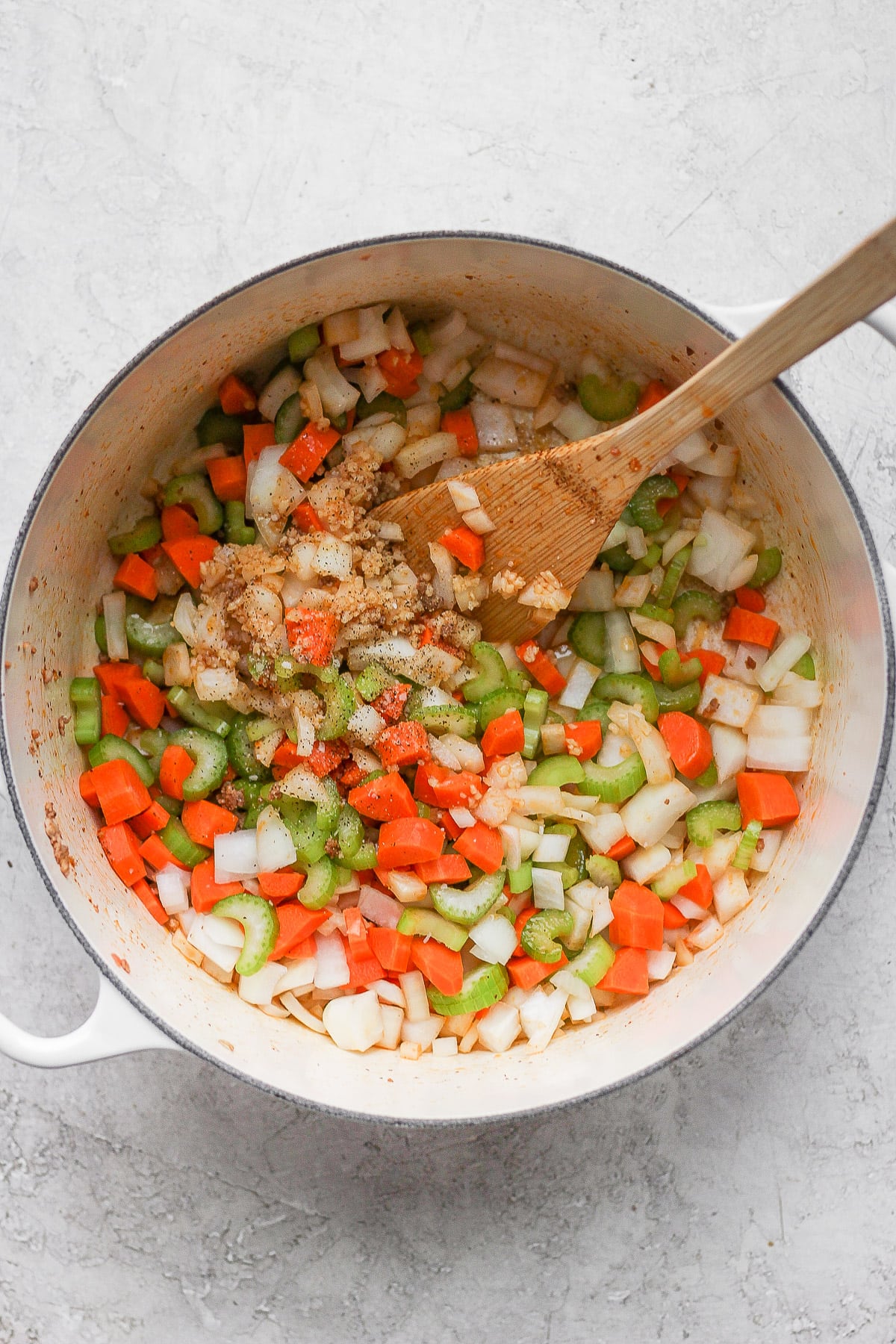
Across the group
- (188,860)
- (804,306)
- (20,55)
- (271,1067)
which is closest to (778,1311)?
(271,1067)

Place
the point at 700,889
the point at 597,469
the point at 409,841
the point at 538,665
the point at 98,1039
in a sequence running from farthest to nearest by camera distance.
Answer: the point at 538,665
the point at 700,889
the point at 409,841
the point at 597,469
the point at 98,1039

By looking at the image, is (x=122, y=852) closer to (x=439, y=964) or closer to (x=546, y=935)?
(x=439, y=964)

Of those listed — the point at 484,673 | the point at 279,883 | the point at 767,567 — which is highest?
the point at 767,567

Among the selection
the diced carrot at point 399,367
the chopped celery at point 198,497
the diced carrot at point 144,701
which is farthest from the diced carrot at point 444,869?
the diced carrot at point 399,367

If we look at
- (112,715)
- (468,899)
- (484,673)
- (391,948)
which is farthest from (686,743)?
(112,715)

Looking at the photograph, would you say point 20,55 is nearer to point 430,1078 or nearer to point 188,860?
point 188,860

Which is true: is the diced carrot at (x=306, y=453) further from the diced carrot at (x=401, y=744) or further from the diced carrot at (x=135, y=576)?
the diced carrot at (x=401, y=744)

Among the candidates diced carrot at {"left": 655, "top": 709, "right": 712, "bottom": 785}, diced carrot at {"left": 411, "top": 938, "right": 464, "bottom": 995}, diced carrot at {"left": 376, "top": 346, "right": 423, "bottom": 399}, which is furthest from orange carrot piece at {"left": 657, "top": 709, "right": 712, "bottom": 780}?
diced carrot at {"left": 376, "top": 346, "right": 423, "bottom": 399}
